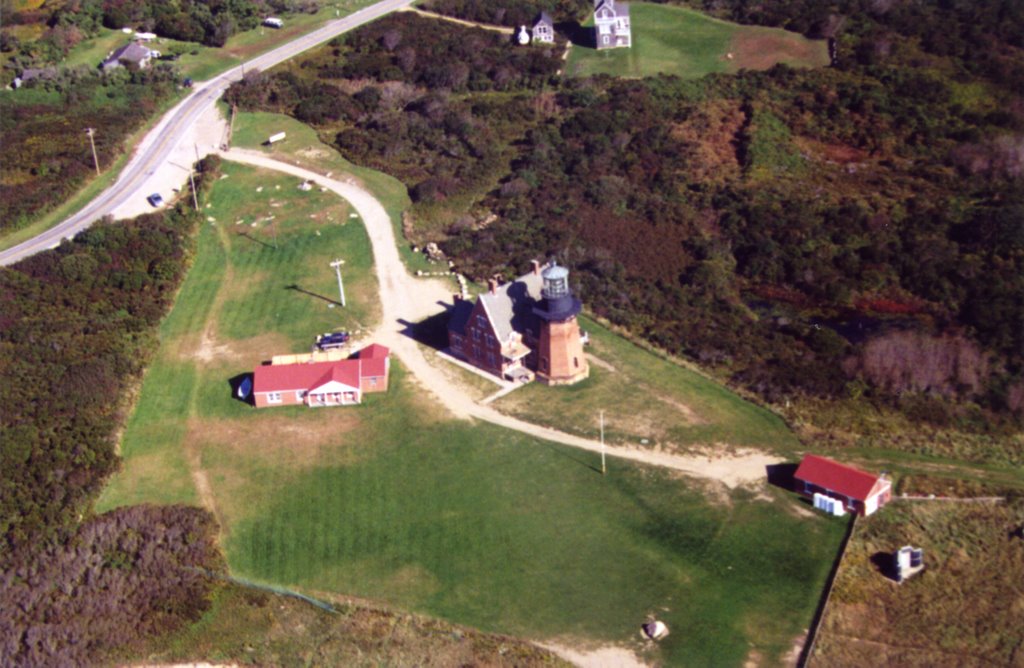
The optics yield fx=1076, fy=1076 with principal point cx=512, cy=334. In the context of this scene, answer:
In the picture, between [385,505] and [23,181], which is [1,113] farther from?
[385,505]

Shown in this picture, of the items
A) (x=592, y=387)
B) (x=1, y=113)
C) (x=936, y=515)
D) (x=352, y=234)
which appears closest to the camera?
(x=936, y=515)

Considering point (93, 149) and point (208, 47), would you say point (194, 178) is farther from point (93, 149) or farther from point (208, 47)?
point (208, 47)

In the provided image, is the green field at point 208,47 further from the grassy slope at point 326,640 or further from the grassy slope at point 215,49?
the grassy slope at point 326,640

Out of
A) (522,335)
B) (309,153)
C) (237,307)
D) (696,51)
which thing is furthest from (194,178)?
(696,51)

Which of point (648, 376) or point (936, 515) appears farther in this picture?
point (648, 376)

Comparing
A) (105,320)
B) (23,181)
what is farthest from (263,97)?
(105,320)
